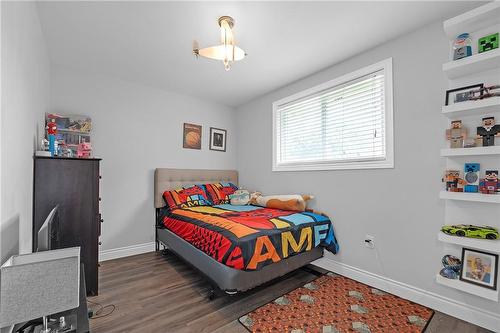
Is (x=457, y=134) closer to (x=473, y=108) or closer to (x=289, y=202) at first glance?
(x=473, y=108)

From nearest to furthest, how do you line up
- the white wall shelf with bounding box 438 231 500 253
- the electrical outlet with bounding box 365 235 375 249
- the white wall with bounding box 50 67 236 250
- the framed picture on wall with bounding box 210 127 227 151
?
the white wall shelf with bounding box 438 231 500 253 < the electrical outlet with bounding box 365 235 375 249 < the white wall with bounding box 50 67 236 250 < the framed picture on wall with bounding box 210 127 227 151

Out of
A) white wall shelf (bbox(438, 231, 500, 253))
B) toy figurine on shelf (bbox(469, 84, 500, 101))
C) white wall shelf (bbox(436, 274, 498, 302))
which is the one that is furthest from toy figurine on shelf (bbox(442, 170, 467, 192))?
white wall shelf (bbox(436, 274, 498, 302))

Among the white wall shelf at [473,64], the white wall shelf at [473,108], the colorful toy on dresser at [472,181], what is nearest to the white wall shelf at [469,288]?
the colorful toy on dresser at [472,181]

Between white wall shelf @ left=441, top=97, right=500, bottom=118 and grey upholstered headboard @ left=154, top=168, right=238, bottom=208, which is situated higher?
white wall shelf @ left=441, top=97, right=500, bottom=118

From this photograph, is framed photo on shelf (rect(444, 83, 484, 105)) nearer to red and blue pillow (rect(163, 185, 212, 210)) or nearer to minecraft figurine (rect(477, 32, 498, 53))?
minecraft figurine (rect(477, 32, 498, 53))

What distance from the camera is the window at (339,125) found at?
2.35 meters

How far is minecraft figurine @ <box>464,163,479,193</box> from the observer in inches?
68.3

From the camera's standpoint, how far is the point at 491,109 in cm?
170

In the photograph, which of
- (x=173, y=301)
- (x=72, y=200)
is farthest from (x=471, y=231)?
(x=72, y=200)

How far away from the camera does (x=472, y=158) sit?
5.89 feet

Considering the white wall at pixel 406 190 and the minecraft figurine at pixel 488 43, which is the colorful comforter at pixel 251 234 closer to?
the white wall at pixel 406 190

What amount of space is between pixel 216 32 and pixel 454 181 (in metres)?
2.44

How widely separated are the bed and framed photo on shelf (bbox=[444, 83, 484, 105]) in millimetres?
1617

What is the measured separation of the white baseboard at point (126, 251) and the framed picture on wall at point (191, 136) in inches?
64.6
